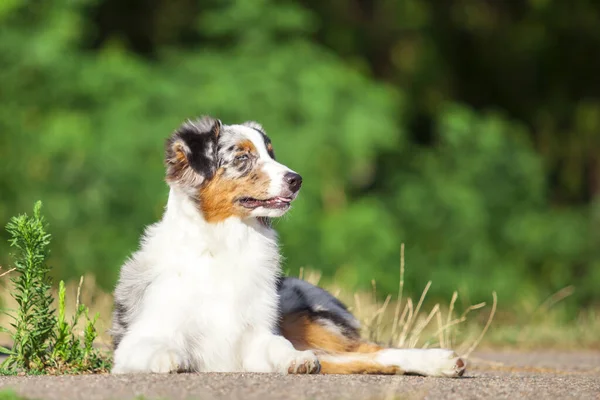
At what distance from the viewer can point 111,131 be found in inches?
797

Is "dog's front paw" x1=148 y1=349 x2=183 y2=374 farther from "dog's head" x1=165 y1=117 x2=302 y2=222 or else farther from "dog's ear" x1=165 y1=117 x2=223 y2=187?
"dog's ear" x1=165 y1=117 x2=223 y2=187

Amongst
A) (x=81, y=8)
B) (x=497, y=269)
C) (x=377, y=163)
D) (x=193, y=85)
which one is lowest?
(x=497, y=269)

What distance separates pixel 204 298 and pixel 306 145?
12.9 meters

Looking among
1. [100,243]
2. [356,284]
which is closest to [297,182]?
[356,284]

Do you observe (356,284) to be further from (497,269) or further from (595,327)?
(595,327)

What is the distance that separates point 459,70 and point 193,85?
7489 mm

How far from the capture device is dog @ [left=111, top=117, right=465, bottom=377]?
6.57 meters

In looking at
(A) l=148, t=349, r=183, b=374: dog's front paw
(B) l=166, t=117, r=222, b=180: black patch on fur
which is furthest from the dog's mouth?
(A) l=148, t=349, r=183, b=374: dog's front paw

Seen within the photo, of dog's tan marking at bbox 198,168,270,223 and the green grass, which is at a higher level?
dog's tan marking at bbox 198,168,270,223

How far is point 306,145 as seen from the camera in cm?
1945

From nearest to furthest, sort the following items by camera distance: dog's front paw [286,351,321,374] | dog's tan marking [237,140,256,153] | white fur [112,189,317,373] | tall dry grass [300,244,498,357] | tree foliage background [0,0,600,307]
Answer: dog's front paw [286,351,321,374] < white fur [112,189,317,373] < dog's tan marking [237,140,256,153] < tall dry grass [300,244,498,357] < tree foliage background [0,0,600,307]

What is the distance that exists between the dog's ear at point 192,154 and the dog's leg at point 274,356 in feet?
4.02

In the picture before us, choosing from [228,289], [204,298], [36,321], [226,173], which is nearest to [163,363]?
[204,298]

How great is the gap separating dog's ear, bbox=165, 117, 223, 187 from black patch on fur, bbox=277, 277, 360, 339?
3.24 ft
